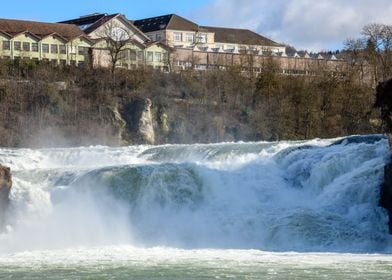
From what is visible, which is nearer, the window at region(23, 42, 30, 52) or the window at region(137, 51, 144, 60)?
the window at region(23, 42, 30, 52)

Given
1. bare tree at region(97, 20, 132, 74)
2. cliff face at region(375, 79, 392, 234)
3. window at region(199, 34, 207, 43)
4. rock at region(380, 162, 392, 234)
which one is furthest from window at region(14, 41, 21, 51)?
rock at region(380, 162, 392, 234)

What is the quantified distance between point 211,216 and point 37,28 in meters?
43.6

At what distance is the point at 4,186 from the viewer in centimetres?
2277

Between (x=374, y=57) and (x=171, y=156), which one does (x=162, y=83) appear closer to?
(x=374, y=57)

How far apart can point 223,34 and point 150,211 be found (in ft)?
221

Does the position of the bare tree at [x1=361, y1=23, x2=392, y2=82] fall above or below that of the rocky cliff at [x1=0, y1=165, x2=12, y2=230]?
above

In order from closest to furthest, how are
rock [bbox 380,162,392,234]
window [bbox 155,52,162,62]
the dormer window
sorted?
rock [bbox 380,162,392,234] → window [bbox 155,52,162,62] → the dormer window

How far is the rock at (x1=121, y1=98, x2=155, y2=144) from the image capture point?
47844mm

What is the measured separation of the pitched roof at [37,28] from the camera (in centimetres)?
6147

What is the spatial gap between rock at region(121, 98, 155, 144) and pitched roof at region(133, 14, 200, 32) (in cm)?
3553

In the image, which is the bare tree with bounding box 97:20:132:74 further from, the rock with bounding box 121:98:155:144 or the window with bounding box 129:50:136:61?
the rock with bounding box 121:98:155:144

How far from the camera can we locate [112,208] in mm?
24609

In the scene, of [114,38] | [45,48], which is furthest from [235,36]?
[45,48]

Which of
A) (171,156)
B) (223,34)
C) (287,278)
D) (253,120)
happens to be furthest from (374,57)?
(287,278)
